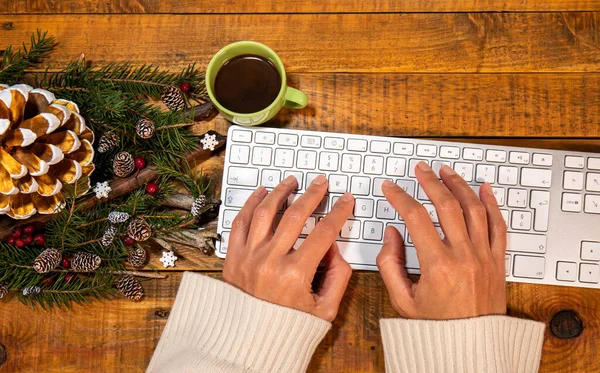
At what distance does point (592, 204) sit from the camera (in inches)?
28.2

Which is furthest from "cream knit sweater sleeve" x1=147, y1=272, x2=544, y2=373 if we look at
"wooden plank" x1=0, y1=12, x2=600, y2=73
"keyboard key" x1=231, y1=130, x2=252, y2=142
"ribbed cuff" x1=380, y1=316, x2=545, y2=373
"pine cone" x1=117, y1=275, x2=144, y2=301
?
"wooden plank" x1=0, y1=12, x2=600, y2=73

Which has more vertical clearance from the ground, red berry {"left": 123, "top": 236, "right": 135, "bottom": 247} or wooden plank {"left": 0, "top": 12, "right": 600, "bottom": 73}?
wooden plank {"left": 0, "top": 12, "right": 600, "bottom": 73}

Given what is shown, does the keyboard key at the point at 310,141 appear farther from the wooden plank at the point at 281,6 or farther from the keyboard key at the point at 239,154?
the wooden plank at the point at 281,6

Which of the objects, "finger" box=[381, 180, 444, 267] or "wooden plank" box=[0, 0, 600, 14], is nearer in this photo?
"finger" box=[381, 180, 444, 267]

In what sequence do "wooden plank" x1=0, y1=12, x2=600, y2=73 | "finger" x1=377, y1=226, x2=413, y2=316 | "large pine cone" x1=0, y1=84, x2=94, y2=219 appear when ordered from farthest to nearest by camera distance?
"wooden plank" x1=0, y1=12, x2=600, y2=73, "finger" x1=377, y1=226, x2=413, y2=316, "large pine cone" x1=0, y1=84, x2=94, y2=219

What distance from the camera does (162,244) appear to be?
748 mm

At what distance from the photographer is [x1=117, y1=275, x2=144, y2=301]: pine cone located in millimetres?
741

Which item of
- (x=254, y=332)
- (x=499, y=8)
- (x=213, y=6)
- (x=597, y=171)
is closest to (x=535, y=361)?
(x=597, y=171)

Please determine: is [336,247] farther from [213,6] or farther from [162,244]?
[213,6]

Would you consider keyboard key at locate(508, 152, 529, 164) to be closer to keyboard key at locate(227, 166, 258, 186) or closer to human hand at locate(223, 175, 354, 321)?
human hand at locate(223, 175, 354, 321)

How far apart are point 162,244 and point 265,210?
0.61 feet

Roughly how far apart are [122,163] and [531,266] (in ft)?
2.01

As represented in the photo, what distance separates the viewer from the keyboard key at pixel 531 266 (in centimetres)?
71

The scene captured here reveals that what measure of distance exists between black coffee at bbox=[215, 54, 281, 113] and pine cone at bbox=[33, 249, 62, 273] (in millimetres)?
323
